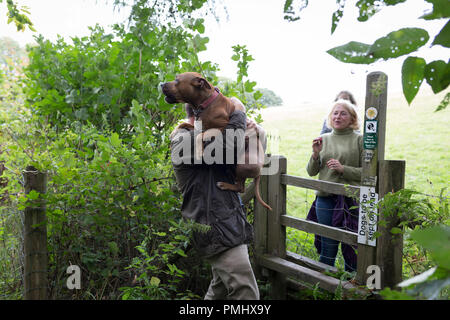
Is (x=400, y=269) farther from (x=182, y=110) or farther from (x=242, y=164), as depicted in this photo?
(x=182, y=110)

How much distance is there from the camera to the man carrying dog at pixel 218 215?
2580 millimetres

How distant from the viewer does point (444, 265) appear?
1.95 feet

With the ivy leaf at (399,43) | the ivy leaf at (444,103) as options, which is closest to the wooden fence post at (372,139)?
the ivy leaf at (444,103)

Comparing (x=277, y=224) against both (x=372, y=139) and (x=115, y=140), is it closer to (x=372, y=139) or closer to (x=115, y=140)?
(x=372, y=139)

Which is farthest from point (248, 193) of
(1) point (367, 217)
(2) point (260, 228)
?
(1) point (367, 217)

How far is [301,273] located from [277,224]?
59cm

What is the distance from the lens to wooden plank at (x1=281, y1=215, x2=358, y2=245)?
334 cm

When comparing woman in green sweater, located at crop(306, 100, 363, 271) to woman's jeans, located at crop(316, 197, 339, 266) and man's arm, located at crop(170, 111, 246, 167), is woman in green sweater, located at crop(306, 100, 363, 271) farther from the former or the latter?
man's arm, located at crop(170, 111, 246, 167)

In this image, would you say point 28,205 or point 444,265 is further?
point 28,205

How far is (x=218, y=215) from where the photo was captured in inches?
102

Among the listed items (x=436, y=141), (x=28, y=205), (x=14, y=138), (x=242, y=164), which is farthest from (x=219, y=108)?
(x=436, y=141)

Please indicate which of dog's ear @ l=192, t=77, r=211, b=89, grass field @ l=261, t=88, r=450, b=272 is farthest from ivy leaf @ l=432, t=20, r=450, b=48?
grass field @ l=261, t=88, r=450, b=272

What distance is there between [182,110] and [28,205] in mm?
2017

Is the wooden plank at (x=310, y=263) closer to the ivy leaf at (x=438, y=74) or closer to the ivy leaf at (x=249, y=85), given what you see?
the ivy leaf at (x=249, y=85)
